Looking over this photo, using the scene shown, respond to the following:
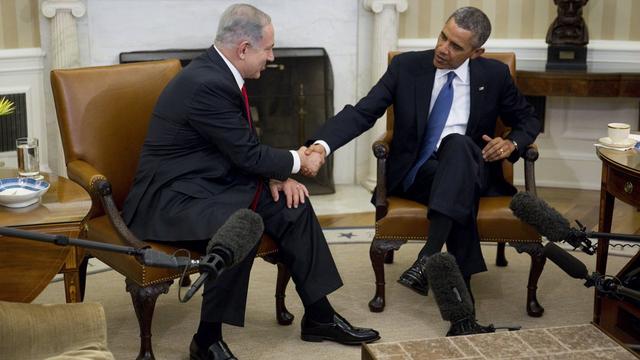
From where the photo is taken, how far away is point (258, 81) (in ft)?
18.4

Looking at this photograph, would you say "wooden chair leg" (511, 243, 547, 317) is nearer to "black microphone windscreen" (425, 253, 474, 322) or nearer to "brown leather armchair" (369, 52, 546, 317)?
"brown leather armchair" (369, 52, 546, 317)

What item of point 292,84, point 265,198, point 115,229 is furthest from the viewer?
point 292,84

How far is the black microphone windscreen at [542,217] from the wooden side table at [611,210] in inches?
46.3

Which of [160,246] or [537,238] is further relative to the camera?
[537,238]

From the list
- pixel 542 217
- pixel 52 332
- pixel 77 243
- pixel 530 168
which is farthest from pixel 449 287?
pixel 530 168

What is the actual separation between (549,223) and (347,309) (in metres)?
1.91

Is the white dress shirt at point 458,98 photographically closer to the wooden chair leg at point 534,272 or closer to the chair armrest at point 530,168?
the chair armrest at point 530,168

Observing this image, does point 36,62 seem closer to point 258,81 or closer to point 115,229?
point 258,81

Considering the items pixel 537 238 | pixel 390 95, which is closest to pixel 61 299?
pixel 390 95

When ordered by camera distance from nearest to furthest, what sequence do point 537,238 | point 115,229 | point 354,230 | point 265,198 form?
point 115,229 → point 265,198 → point 537,238 → point 354,230

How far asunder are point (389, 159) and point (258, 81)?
187 centimetres

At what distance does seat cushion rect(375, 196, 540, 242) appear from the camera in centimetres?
364

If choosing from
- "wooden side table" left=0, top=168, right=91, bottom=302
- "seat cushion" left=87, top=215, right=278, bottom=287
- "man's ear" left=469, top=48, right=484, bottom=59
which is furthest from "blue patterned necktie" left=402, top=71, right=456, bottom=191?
"wooden side table" left=0, top=168, right=91, bottom=302

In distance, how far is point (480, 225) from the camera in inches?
144
